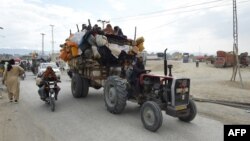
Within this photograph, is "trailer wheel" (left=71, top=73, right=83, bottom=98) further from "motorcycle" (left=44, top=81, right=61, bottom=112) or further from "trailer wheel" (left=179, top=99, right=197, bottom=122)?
"trailer wheel" (left=179, top=99, right=197, bottom=122)

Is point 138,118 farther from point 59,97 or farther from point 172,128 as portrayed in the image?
point 59,97

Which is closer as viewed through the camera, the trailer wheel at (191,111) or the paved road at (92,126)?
the paved road at (92,126)

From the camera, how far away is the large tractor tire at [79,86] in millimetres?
12578

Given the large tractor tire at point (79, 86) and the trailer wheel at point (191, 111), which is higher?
the large tractor tire at point (79, 86)

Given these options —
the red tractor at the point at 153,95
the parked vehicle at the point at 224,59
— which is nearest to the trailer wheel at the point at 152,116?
the red tractor at the point at 153,95

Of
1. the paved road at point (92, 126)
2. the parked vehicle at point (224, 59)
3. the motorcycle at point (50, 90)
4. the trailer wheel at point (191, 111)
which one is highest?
the parked vehicle at point (224, 59)

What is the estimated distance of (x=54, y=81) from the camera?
11234mm

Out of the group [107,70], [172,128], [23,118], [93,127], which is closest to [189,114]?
[172,128]

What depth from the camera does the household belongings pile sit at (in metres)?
11.3

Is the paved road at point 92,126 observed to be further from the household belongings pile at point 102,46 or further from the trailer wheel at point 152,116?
the household belongings pile at point 102,46

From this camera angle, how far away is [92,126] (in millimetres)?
8352

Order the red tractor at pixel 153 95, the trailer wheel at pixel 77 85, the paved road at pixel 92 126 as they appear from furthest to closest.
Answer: the trailer wheel at pixel 77 85
the red tractor at pixel 153 95
the paved road at pixel 92 126

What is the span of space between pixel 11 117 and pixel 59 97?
12.5 ft

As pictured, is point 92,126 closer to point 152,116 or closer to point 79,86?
point 152,116
